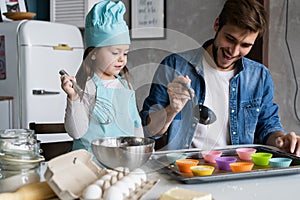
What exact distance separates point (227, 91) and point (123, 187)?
1010 millimetres

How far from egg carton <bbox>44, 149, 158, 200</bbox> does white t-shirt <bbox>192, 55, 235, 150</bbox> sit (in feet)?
2.12

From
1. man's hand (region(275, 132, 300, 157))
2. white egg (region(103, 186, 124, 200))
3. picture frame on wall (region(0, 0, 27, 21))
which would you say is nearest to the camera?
white egg (region(103, 186, 124, 200))

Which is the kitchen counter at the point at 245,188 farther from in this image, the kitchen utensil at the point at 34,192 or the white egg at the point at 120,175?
the kitchen utensil at the point at 34,192

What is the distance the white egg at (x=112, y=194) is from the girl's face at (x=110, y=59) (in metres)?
0.52

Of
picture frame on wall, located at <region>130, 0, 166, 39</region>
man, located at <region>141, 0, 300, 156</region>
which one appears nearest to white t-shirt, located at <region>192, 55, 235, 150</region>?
man, located at <region>141, 0, 300, 156</region>

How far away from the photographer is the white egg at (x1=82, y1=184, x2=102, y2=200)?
902 mm

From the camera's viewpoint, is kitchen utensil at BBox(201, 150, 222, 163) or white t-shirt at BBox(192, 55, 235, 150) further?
white t-shirt at BBox(192, 55, 235, 150)

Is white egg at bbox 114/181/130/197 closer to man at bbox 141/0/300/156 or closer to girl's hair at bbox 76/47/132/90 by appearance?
man at bbox 141/0/300/156

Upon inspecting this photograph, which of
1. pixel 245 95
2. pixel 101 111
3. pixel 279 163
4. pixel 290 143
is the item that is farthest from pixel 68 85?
pixel 245 95

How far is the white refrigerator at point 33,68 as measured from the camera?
127 inches

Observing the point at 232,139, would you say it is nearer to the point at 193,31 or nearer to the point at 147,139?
the point at 147,139

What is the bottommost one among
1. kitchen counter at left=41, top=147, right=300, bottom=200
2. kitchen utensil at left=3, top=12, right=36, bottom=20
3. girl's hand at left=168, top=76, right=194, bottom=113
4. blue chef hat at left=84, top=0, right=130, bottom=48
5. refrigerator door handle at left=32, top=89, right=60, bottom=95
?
refrigerator door handle at left=32, top=89, right=60, bottom=95

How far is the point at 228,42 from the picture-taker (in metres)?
1.71

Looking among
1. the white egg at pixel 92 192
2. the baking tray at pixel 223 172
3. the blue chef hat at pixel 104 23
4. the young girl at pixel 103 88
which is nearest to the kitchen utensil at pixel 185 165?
the baking tray at pixel 223 172
